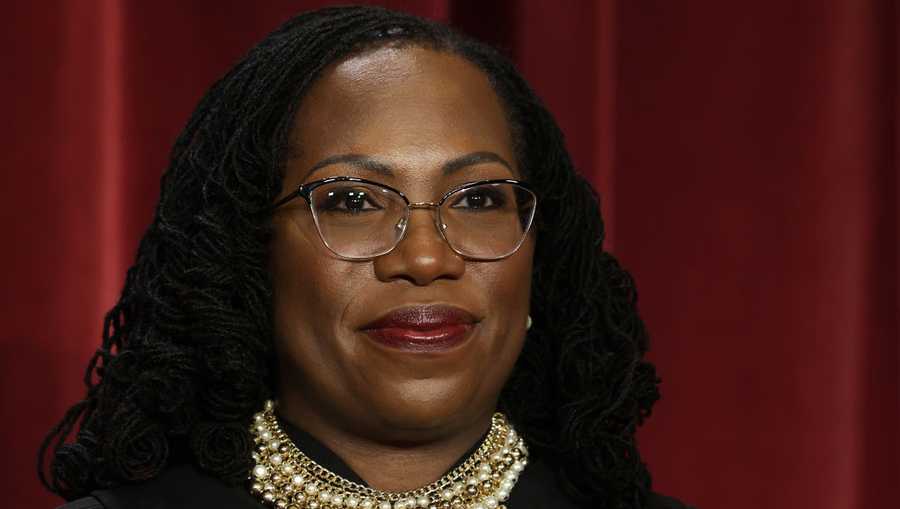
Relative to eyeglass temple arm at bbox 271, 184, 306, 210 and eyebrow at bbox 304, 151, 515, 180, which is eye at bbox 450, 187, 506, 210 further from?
eyeglass temple arm at bbox 271, 184, 306, 210

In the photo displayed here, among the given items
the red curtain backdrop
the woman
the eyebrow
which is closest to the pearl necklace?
the woman

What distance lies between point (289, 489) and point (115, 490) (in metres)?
0.17

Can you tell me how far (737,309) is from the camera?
1986 millimetres

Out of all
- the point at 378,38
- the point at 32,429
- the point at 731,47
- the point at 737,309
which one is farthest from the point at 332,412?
the point at 731,47

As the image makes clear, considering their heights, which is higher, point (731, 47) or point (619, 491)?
point (731, 47)

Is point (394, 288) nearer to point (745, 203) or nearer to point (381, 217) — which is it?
point (381, 217)

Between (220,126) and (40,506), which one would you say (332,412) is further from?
(40,506)

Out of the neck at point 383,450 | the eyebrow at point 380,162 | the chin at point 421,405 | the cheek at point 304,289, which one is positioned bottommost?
the neck at point 383,450

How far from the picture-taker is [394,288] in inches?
52.5

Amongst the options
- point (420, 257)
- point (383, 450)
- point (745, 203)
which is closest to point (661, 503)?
point (383, 450)

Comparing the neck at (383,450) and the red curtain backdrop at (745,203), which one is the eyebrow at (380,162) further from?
the red curtain backdrop at (745,203)

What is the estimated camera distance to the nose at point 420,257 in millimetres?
1321

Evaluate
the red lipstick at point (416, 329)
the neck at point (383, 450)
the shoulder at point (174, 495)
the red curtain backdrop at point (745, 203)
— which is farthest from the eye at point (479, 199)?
the red curtain backdrop at point (745, 203)

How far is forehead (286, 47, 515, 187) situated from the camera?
1.36m
